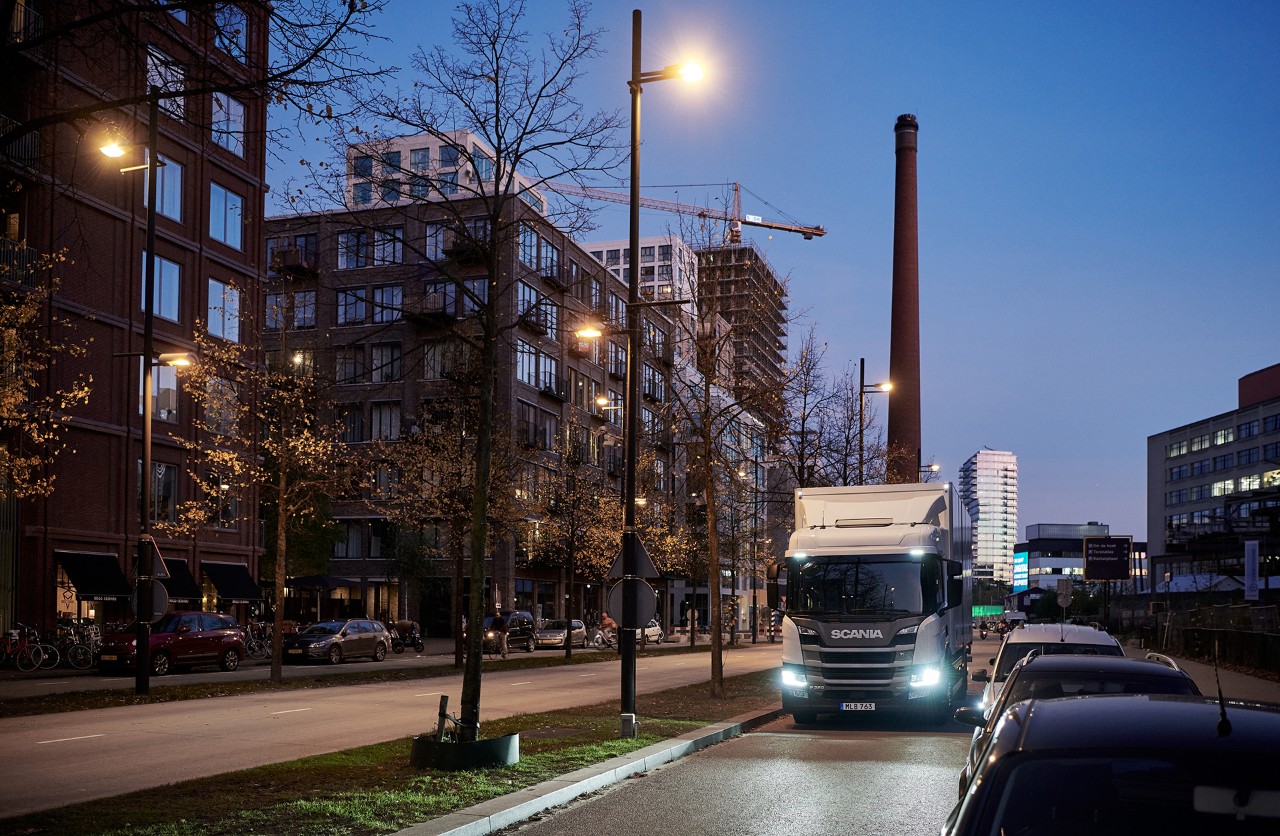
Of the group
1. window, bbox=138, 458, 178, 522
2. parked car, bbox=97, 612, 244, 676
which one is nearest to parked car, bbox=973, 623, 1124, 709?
parked car, bbox=97, 612, 244, 676

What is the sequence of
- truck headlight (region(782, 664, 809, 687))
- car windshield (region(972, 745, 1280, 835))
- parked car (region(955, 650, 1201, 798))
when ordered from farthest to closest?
truck headlight (region(782, 664, 809, 687)) < parked car (region(955, 650, 1201, 798)) < car windshield (region(972, 745, 1280, 835))

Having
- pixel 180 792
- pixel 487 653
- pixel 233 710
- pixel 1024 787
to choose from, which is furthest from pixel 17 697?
pixel 487 653

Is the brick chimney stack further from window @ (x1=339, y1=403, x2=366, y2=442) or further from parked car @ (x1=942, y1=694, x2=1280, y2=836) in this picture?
parked car @ (x1=942, y1=694, x2=1280, y2=836)

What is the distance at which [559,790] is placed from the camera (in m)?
11.5

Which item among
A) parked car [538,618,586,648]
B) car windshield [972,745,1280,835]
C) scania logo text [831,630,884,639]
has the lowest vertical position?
parked car [538,618,586,648]

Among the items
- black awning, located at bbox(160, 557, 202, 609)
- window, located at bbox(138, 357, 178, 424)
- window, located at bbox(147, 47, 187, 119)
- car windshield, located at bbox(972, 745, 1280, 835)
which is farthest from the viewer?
window, located at bbox(138, 357, 178, 424)

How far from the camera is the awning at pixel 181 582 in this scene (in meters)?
42.9

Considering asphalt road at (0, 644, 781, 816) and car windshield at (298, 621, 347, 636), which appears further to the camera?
car windshield at (298, 621, 347, 636)

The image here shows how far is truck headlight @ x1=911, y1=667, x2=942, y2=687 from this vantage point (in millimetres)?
18828

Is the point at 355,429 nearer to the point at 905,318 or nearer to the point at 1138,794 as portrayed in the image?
the point at 905,318

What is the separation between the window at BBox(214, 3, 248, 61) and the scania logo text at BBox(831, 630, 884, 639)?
41.9 feet

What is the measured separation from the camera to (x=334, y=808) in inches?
393

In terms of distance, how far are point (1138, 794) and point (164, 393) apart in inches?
1738

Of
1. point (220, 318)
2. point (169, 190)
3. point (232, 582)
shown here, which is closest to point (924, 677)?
point (232, 582)
